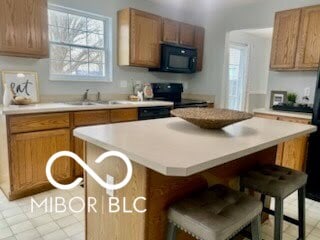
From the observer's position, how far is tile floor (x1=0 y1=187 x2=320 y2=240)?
1.93 m

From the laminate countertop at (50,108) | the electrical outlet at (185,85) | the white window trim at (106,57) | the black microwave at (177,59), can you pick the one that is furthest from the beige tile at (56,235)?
the electrical outlet at (185,85)

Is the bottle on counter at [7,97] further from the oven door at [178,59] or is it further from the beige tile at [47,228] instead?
the oven door at [178,59]

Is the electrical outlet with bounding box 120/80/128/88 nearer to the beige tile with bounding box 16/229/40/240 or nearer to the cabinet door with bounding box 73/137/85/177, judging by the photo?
the cabinet door with bounding box 73/137/85/177

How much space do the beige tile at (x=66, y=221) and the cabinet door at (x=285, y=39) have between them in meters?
3.05

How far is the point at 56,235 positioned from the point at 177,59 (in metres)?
3.00

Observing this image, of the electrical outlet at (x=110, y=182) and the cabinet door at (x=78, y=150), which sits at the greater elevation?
the electrical outlet at (x=110, y=182)

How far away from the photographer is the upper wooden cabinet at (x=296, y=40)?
302 centimetres

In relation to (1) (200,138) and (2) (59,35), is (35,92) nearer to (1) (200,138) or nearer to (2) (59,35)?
(2) (59,35)

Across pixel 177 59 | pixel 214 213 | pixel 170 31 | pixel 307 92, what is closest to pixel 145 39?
pixel 170 31

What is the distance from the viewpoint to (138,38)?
3.54m

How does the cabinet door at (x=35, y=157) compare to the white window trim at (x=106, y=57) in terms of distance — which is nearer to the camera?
the cabinet door at (x=35, y=157)

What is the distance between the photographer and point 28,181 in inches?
97.3

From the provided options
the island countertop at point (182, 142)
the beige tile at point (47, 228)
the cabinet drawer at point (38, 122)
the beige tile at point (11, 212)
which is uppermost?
the island countertop at point (182, 142)

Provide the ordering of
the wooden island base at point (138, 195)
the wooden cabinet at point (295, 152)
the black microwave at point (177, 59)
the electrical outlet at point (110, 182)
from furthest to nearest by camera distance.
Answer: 1. the black microwave at point (177, 59)
2. the wooden cabinet at point (295, 152)
3. the electrical outlet at point (110, 182)
4. the wooden island base at point (138, 195)
